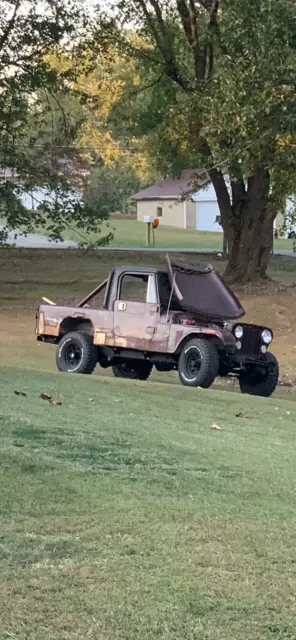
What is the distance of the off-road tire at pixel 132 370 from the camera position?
46.6ft

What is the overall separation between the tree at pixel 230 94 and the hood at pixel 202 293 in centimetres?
435

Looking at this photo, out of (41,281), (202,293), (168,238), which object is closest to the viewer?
(202,293)

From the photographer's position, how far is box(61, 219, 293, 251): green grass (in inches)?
2322

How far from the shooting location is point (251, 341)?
12609mm

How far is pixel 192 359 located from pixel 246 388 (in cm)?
145

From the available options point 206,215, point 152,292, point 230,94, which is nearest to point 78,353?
point 152,292

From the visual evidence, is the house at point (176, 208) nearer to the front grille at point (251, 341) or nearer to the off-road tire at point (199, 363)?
the front grille at point (251, 341)

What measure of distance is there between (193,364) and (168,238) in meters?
55.1

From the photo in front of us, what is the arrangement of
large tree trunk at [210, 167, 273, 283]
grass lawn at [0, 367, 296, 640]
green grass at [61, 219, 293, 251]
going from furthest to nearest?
green grass at [61, 219, 293, 251] < large tree trunk at [210, 167, 273, 283] < grass lawn at [0, 367, 296, 640]

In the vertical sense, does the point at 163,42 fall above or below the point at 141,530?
above

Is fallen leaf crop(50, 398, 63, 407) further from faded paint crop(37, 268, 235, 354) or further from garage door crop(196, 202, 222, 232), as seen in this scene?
garage door crop(196, 202, 222, 232)

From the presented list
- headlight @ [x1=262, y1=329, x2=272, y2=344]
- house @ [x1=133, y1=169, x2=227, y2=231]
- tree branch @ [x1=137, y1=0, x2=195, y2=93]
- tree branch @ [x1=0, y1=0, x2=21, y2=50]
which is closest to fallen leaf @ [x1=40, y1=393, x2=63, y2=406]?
headlight @ [x1=262, y1=329, x2=272, y2=344]

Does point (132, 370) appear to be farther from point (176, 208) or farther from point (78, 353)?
point (176, 208)

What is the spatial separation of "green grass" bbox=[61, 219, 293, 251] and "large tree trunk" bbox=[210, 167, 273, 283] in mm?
27630
